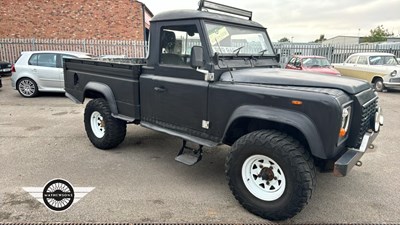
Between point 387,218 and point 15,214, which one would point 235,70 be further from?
point 15,214

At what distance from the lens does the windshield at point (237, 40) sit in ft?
11.9

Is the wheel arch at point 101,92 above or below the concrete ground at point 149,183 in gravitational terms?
above

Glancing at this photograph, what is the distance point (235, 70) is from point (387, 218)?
2.30m

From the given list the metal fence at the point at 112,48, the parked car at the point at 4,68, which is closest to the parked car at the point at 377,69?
the metal fence at the point at 112,48

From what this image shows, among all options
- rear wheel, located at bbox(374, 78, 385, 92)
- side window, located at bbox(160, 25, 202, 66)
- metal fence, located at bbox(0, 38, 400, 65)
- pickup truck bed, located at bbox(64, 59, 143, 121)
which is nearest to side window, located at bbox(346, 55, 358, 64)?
rear wheel, located at bbox(374, 78, 385, 92)

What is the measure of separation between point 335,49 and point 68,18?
17.0 meters

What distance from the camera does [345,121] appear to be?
2838 mm

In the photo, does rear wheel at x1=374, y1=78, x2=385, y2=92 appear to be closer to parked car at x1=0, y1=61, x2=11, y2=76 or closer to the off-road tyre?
the off-road tyre

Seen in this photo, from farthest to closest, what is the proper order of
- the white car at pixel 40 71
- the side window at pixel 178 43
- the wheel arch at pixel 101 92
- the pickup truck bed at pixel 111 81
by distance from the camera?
1. the white car at pixel 40 71
2. the wheel arch at pixel 101 92
3. the pickup truck bed at pixel 111 81
4. the side window at pixel 178 43

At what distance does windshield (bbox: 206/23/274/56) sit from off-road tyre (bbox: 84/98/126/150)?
2.19 metres

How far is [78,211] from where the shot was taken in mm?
3172

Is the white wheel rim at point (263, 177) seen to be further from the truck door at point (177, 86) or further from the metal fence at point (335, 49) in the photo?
the metal fence at point (335, 49)

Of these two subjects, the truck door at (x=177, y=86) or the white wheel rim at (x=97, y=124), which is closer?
the truck door at (x=177, y=86)

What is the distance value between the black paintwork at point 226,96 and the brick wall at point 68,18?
15.5 m
